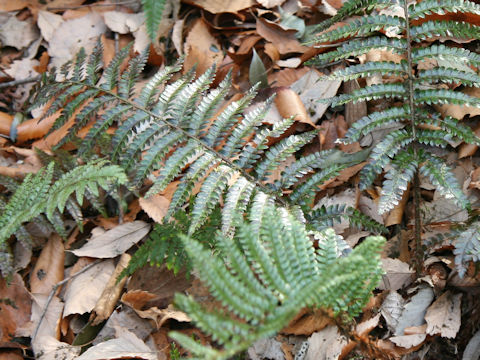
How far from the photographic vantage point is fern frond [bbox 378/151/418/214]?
2113 mm

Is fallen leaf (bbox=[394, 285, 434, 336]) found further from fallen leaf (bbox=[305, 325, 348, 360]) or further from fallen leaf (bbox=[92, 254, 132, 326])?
fallen leaf (bbox=[92, 254, 132, 326])

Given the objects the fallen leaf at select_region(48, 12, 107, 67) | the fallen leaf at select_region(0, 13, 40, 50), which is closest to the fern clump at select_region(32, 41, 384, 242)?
the fallen leaf at select_region(48, 12, 107, 67)

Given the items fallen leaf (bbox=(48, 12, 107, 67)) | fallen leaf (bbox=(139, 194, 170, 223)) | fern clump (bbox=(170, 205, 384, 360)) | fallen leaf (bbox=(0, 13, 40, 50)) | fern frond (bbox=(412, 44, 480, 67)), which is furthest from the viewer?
fallen leaf (bbox=(0, 13, 40, 50))

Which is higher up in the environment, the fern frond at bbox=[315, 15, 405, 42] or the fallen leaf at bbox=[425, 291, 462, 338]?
the fern frond at bbox=[315, 15, 405, 42]

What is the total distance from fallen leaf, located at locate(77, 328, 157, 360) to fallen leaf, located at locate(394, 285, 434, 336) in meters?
1.21

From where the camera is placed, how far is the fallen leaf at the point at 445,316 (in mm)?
2168

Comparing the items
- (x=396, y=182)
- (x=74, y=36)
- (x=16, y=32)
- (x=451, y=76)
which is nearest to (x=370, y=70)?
(x=451, y=76)

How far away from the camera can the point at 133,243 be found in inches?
114

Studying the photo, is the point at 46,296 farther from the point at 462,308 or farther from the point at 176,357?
the point at 462,308

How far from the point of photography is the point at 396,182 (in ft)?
7.01

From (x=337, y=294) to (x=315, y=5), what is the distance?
93.7 inches

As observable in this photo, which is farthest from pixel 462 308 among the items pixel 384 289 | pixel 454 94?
pixel 454 94

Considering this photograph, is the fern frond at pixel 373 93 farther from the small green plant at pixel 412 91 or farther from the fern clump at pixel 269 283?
the fern clump at pixel 269 283

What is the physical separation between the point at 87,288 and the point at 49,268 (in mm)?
363
